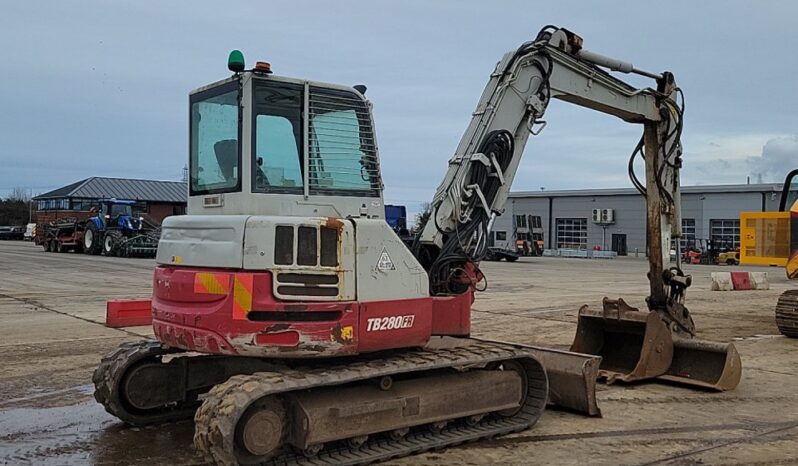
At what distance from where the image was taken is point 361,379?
225 inches

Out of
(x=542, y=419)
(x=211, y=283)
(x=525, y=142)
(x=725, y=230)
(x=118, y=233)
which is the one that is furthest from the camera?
(x=725, y=230)

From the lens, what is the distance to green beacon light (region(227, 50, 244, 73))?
572cm

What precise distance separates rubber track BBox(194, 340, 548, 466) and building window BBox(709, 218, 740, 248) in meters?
55.5

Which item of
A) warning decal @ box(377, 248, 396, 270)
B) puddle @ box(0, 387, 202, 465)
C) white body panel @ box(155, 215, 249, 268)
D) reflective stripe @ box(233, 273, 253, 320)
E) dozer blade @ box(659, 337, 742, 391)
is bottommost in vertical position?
puddle @ box(0, 387, 202, 465)

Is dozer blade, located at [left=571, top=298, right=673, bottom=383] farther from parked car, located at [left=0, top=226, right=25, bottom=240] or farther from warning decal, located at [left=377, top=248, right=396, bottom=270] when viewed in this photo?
parked car, located at [left=0, top=226, right=25, bottom=240]

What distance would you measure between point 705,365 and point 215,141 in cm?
607


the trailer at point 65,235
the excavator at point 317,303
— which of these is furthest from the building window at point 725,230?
the excavator at point 317,303

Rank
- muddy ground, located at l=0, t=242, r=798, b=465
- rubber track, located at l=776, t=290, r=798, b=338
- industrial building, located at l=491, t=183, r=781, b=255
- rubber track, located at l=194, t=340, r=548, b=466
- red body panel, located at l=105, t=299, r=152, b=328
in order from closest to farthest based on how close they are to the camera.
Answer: rubber track, located at l=194, t=340, r=548, b=466 < muddy ground, located at l=0, t=242, r=798, b=465 < rubber track, located at l=776, t=290, r=798, b=338 < red body panel, located at l=105, t=299, r=152, b=328 < industrial building, located at l=491, t=183, r=781, b=255

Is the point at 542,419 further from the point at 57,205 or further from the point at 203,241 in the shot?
the point at 57,205

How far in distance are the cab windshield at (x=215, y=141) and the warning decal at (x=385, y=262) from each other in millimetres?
1224

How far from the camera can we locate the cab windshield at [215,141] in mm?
5844

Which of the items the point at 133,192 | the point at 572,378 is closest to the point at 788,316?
the point at 572,378

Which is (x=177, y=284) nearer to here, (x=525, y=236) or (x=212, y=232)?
(x=212, y=232)

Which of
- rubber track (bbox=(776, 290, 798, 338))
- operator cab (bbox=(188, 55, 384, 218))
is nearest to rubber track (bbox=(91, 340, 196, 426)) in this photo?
operator cab (bbox=(188, 55, 384, 218))
